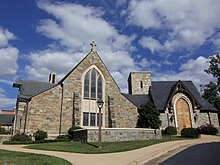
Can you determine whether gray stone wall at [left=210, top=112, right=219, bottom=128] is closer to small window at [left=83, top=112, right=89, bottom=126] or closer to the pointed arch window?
the pointed arch window

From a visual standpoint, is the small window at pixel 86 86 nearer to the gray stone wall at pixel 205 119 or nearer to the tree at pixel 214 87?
the gray stone wall at pixel 205 119

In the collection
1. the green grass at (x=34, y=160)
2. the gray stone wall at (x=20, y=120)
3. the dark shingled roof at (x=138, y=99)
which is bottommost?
the green grass at (x=34, y=160)

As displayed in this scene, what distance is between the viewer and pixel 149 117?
25.6m

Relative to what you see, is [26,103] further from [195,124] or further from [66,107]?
[195,124]

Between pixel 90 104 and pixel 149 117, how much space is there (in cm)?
767

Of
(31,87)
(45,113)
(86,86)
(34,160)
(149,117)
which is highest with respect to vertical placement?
(31,87)

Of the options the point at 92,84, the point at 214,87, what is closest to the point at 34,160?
the point at 92,84

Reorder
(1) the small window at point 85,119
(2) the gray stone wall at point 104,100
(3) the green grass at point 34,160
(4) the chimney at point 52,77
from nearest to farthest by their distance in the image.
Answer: (3) the green grass at point 34,160
(2) the gray stone wall at point 104,100
(1) the small window at point 85,119
(4) the chimney at point 52,77

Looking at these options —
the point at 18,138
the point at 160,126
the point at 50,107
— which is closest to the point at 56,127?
the point at 50,107

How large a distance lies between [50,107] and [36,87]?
8.15 metres

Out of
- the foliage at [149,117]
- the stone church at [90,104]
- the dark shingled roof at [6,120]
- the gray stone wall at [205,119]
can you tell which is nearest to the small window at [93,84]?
the stone church at [90,104]

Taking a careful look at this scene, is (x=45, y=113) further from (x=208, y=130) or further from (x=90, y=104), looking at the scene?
(x=208, y=130)

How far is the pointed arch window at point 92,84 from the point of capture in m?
25.4

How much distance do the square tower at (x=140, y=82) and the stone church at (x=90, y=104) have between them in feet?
Answer: 24.1
